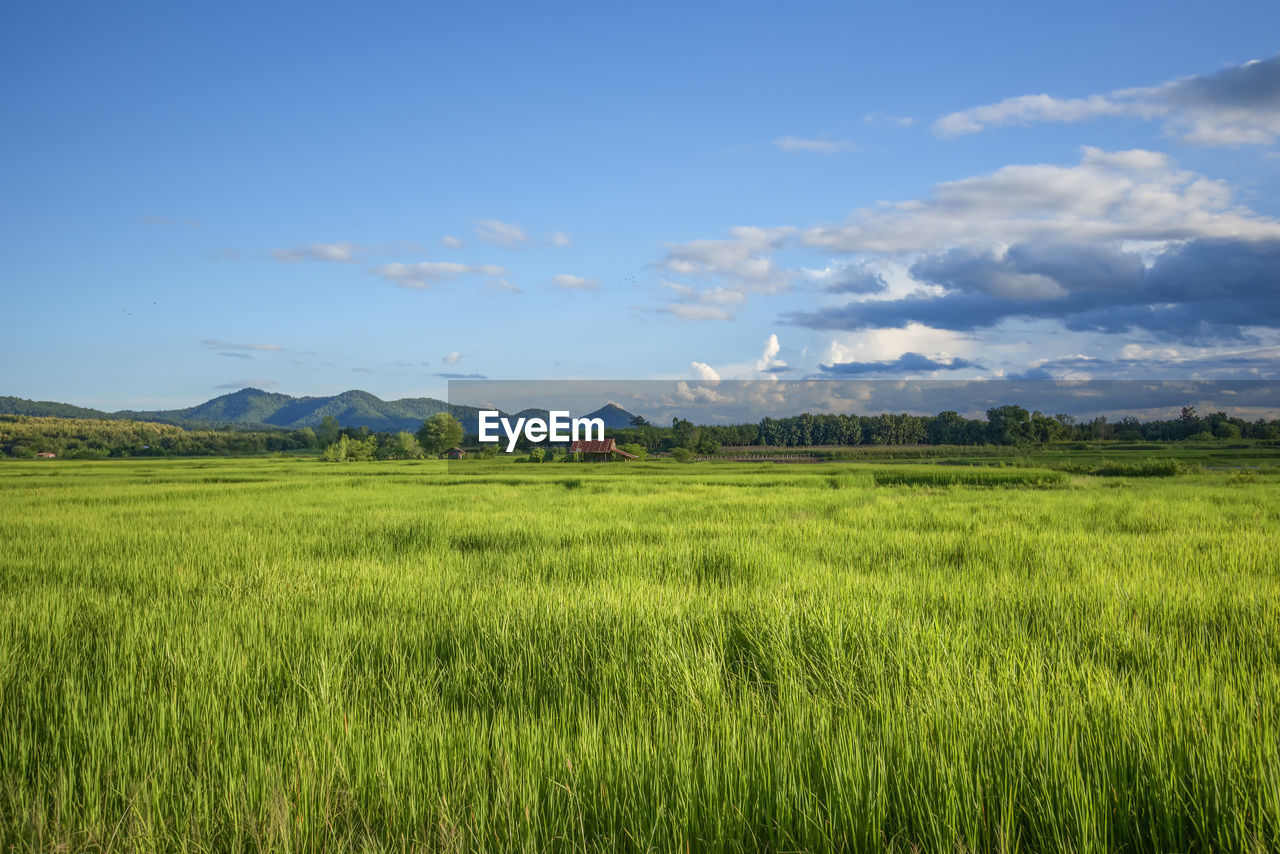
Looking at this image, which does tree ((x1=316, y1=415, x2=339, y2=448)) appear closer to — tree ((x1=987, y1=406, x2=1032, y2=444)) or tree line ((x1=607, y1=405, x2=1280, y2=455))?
tree line ((x1=607, y1=405, x2=1280, y2=455))

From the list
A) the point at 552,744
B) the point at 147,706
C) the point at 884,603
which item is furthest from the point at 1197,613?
the point at 147,706

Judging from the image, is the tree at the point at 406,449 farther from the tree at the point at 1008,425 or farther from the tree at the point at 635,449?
the tree at the point at 1008,425

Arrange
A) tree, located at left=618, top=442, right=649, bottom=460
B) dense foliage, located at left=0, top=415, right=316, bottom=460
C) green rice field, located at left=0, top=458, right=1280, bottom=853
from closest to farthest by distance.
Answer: green rice field, located at left=0, top=458, right=1280, bottom=853 → tree, located at left=618, top=442, right=649, bottom=460 → dense foliage, located at left=0, top=415, right=316, bottom=460

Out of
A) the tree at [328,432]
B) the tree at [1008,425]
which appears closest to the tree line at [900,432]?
the tree at [1008,425]

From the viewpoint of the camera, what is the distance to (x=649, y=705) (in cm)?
324

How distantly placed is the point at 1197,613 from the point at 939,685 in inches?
134

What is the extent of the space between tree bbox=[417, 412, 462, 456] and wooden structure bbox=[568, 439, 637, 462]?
1393 inches

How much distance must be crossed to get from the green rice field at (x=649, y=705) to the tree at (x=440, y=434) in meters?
107

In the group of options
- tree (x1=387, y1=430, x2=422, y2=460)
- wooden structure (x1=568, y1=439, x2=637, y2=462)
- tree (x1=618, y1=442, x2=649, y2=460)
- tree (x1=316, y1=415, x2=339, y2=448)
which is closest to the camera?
wooden structure (x1=568, y1=439, x2=637, y2=462)

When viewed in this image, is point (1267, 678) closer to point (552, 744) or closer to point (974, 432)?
point (552, 744)

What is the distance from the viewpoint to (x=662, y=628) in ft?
13.5

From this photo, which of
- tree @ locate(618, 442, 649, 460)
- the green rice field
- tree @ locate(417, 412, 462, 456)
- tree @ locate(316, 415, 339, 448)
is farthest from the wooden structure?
the green rice field

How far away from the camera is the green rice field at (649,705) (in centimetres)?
213

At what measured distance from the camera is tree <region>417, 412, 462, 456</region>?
110 meters
